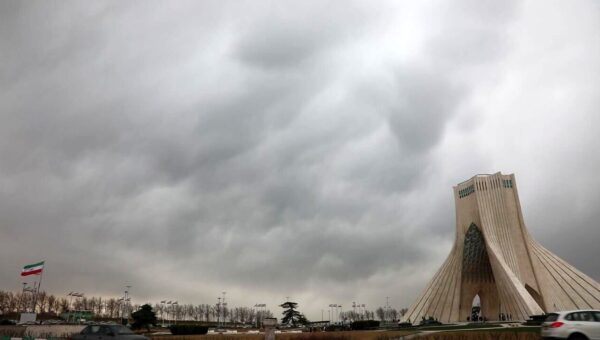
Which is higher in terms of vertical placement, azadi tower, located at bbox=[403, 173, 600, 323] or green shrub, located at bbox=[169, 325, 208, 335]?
azadi tower, located at bbox=[403, 173, 600, 323]

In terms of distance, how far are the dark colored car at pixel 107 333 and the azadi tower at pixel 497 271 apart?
134ft

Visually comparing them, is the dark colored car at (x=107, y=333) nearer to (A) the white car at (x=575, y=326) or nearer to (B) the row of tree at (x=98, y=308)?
(A) the white car at (x=575, y=326)

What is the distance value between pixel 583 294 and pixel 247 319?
383ft

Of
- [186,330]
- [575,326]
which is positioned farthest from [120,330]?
[186,330]

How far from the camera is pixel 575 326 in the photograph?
45.4 ft

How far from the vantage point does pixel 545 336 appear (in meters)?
14.6

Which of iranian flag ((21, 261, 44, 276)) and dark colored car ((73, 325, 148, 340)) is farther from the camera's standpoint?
iranian flag ((21, 261, 44, 276))

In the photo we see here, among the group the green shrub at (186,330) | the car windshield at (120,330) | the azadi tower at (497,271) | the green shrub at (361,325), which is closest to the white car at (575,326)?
the car windshield at (120,330)

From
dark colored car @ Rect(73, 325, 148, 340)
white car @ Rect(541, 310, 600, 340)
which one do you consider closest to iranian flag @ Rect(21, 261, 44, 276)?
dark colored car @ Rect(73, 325, 148, 340)

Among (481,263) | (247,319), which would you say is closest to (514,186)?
(481,263)

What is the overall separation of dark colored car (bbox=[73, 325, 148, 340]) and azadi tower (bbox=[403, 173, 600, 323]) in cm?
4072

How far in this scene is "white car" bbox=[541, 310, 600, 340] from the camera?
44.5ft

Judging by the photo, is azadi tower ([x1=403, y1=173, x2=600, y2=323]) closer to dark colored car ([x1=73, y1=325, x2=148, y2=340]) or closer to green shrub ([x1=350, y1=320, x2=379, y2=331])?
green shrub ([x1=350, y1=320, x2=379, y2=331])

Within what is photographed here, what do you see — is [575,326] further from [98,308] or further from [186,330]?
[98,308]
